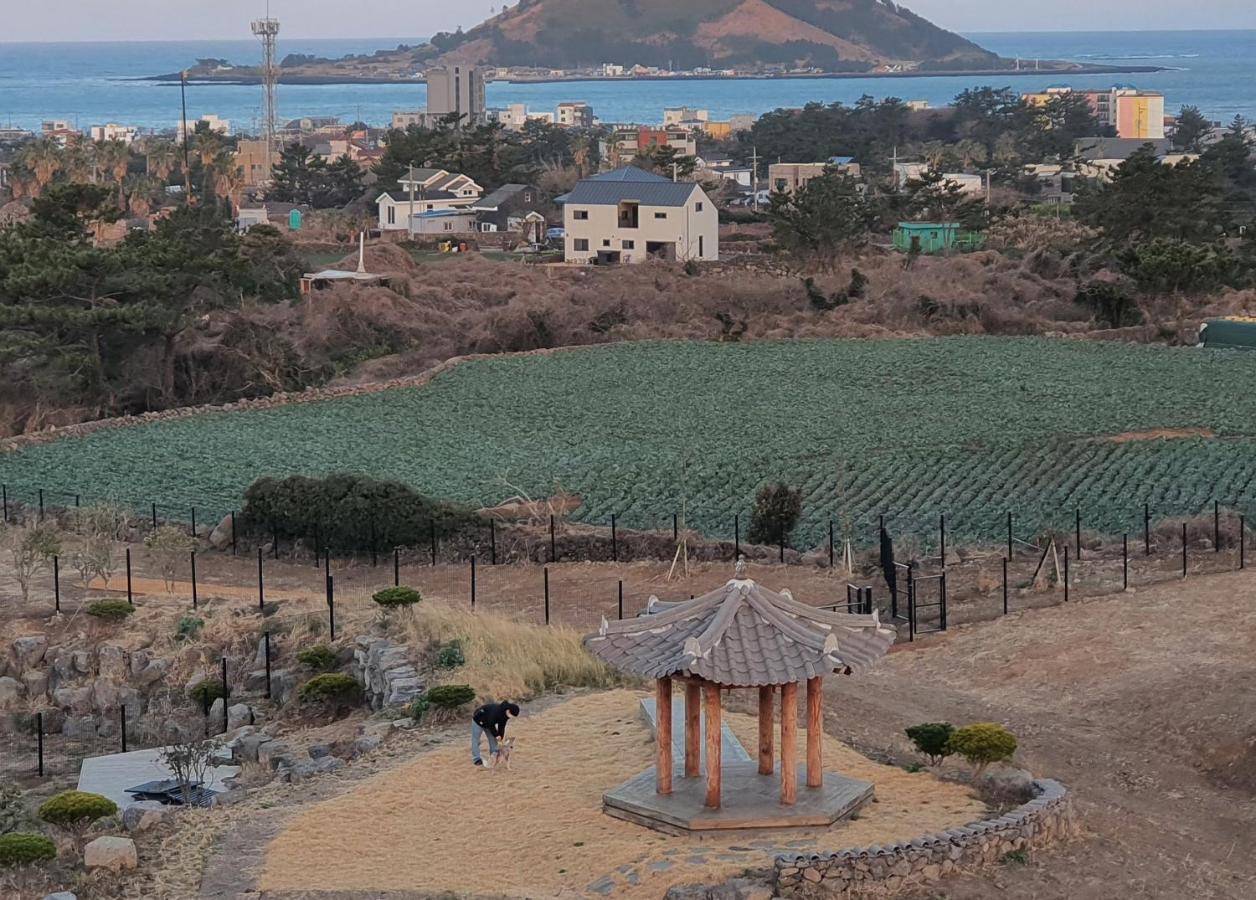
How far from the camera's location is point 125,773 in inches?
814

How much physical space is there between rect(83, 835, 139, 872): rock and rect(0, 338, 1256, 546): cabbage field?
1510 cm

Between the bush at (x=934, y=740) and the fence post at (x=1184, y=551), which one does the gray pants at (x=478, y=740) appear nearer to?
the bush at (x=934, y=740)

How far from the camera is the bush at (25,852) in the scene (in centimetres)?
1616

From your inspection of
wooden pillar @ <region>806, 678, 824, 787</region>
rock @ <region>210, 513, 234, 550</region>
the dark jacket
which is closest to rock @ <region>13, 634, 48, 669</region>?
rock @ <region>210, 513, 234, 550</region>

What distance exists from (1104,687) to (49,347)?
A: 31.4 metres

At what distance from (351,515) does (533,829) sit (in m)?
14.6

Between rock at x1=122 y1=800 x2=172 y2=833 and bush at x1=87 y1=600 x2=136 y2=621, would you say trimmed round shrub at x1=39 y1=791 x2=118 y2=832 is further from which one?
bush at x1=87 y1=600 x2=136 y2=621

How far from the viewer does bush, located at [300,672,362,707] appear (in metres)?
22.6

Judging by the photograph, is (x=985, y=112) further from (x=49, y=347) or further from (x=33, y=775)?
(x=33, y=775)

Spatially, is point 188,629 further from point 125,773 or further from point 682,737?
point 682,737

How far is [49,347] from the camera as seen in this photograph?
46188mm

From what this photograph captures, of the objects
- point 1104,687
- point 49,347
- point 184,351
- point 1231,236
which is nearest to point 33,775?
point 1104,687

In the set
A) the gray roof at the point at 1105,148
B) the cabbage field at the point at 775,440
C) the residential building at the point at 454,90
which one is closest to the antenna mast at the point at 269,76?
the residential building at the point at 454,90

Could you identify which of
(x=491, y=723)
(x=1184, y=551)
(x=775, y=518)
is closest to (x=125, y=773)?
(x=491, y=723)
